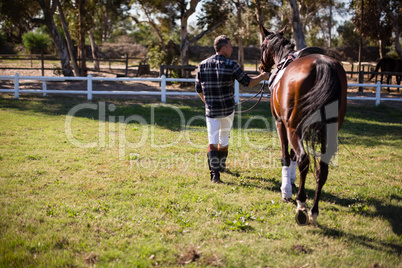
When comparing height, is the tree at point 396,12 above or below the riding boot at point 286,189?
above

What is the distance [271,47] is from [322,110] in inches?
73.8

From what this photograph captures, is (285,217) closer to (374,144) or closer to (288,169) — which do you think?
(288,169)

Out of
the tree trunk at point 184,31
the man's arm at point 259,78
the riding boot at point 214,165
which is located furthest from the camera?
the tree trunk at point 184,31

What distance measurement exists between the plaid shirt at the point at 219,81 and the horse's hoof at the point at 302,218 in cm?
210

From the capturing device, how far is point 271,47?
5.56 metres

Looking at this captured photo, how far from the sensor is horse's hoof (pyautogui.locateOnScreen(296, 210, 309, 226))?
168 inches

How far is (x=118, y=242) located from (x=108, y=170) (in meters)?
2.83

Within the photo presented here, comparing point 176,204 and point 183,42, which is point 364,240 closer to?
point 176,204

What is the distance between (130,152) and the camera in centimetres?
776

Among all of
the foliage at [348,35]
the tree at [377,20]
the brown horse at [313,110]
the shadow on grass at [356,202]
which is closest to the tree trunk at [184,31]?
the tree at [377,20]

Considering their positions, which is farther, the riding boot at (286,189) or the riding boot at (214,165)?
the riding boot at (214,165)

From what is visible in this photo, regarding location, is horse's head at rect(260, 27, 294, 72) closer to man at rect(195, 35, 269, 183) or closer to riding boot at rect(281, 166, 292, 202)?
man at rect(195, 35, 269, 183)

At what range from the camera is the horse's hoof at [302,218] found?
426 cm

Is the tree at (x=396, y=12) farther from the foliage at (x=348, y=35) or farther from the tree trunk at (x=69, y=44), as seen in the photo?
the tree trunk at (x=69, y=44)
